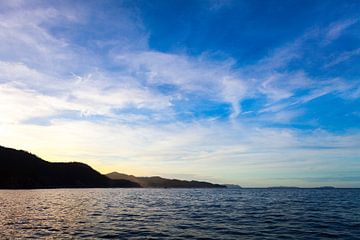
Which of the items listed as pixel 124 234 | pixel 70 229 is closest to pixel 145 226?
pixel 124 234

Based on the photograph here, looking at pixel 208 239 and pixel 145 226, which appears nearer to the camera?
pixel 208 239

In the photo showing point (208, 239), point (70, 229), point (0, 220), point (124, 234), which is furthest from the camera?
point (0, 220)

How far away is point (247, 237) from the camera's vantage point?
35.5 metres

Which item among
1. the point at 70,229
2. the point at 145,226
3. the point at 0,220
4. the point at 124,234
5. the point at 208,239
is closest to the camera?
the point at 208,239

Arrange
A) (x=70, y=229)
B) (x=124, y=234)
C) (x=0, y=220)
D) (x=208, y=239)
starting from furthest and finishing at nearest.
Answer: (x=0, y=220), (x=70, y=229), (x=124, y=234), (x=208, y=239)

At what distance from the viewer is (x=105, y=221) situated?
156ft

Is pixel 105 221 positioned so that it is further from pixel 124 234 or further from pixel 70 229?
pixel 124 234

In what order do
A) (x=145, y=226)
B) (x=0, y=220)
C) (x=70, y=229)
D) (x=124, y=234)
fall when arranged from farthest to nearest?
(x=0, y=220) < (x=145, y=226) < (x=70, y=229) < (x=124, y=234)

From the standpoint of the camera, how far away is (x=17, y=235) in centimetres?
3538

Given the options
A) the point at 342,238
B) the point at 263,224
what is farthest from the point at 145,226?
the point at 342,238

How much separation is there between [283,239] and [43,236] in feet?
83.3

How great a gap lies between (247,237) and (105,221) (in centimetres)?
2179

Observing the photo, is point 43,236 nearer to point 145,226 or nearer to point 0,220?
point 145,226

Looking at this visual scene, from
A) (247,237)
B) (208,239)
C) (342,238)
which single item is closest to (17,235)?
(208,239)
